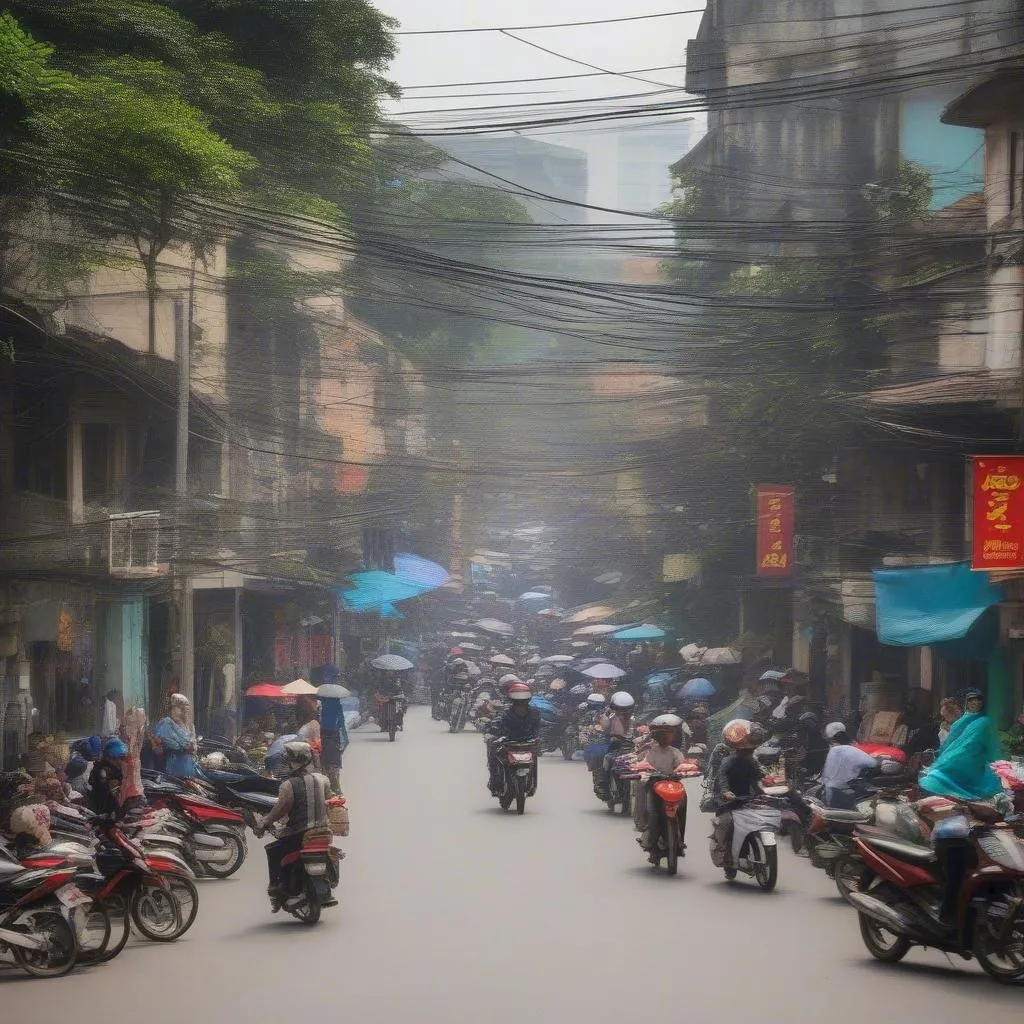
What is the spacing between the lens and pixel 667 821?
16.1 m

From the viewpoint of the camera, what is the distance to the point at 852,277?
100ft

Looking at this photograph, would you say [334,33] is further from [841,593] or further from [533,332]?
[533,332]

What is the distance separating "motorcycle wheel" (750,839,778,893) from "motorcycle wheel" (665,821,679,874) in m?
1.22

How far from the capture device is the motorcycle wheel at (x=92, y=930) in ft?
36.2

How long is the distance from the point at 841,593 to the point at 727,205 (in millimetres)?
20825

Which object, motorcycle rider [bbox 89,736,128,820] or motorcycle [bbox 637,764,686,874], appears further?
motorcycle [bbox 637,764,686,874]

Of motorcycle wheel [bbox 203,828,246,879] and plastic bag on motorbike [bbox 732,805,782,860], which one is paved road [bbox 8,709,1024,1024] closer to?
motorcycle wheel [bbox 203,828,246,879]

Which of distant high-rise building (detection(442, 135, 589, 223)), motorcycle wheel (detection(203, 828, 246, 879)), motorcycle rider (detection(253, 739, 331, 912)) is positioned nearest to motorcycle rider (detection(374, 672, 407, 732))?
motorcycle wheel (detection(203, 828, 246, 879))

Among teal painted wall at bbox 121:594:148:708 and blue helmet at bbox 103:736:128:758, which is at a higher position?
blue helmet at bbox 103:736:128:758

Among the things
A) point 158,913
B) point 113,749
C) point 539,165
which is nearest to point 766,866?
point 158,913

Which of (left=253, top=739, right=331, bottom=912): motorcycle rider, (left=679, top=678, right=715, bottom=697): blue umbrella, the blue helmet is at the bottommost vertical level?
(left=679, top=678, right=715, bottom=697): blue umbrella

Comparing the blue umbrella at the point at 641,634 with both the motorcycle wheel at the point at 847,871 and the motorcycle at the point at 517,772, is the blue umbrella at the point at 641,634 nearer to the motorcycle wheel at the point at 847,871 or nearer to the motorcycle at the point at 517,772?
the motorcycle at the point at 517,772

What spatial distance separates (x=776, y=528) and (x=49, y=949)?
24291 mm

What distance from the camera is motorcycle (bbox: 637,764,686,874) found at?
16.0 meters
